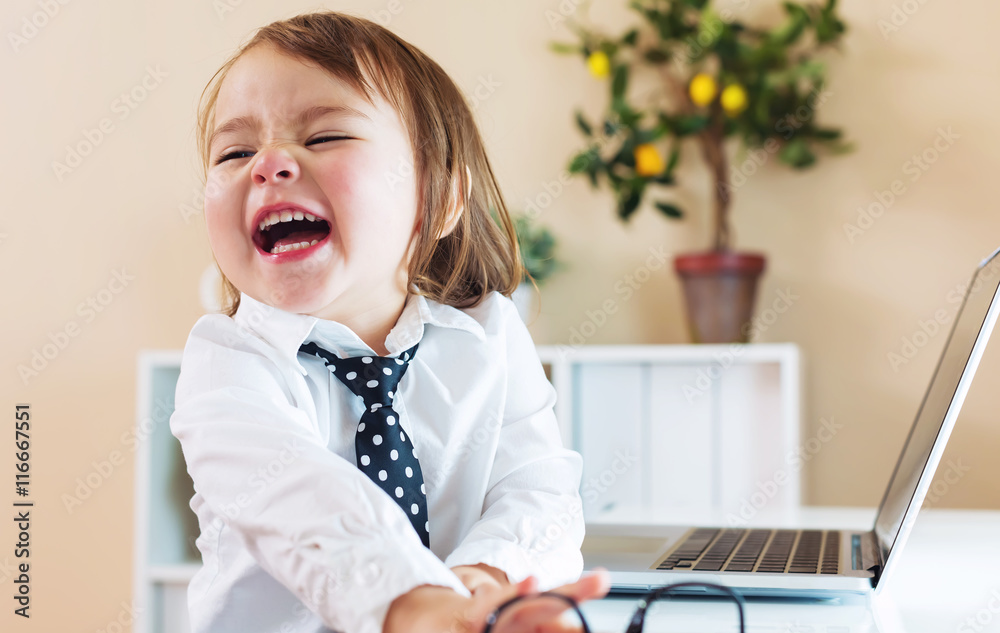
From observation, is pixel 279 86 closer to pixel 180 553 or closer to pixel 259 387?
pixel 259 387

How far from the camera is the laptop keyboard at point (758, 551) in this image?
2.57 feet

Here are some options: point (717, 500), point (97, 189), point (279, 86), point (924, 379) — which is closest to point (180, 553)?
point (97, 189)

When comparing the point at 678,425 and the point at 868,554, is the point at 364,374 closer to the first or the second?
the point at 868,554

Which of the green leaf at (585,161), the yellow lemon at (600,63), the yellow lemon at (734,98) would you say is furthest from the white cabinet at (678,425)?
the yellow lemon at (600,63)

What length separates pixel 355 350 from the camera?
725mm

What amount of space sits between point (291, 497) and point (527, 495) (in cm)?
26

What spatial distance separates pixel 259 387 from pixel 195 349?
0.08 m

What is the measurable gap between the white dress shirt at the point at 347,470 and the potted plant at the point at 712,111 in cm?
110

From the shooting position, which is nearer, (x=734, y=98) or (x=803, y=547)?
(x=803, y=547)

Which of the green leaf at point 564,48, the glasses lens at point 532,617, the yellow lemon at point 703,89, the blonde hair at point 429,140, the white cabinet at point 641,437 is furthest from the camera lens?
the green leaf at point 564,48

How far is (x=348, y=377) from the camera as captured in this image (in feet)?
2.30

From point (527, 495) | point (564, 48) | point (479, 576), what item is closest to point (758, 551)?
point (527, 495)

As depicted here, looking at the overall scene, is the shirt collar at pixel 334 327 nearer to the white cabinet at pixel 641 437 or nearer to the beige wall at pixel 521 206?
the white cabinet at pixel 641 437

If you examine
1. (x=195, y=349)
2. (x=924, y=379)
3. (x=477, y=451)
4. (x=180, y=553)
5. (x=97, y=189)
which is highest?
(x=97, y=189)
